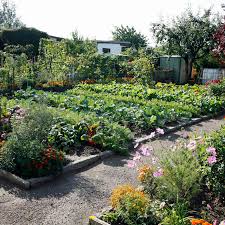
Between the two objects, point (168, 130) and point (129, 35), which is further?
point (129, 35)

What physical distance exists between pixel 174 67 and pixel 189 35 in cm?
241

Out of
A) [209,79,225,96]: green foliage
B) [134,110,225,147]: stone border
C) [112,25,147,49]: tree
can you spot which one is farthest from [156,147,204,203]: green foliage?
[112,25,147,49]: tree

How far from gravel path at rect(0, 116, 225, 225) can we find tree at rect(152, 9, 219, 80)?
58.4ft

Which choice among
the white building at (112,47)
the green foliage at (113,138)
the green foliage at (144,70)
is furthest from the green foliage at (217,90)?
the white building at (112,47)

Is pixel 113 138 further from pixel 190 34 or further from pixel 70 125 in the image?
pixel 190 34

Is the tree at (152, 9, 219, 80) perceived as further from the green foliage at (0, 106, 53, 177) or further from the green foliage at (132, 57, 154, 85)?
the green foliage at (0, 106, 53, 177)

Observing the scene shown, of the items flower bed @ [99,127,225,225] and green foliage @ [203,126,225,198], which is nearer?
flower bed @ [99,127,225,225]

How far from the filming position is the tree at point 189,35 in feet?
70.2

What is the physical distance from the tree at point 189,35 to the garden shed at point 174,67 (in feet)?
0.98

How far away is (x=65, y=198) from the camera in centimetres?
445

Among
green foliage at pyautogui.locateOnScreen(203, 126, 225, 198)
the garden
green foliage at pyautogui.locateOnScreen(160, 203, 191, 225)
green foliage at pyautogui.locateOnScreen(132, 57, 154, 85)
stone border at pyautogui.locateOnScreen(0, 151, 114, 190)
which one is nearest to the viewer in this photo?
green foliage at pyautogui.locateOnScreen(160, 203, 191, 225)

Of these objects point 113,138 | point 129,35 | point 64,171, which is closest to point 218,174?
point 64,171

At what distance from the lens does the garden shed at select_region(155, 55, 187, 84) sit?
2197 cm

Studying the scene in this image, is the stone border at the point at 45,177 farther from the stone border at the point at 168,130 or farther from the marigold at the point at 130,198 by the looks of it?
the marigold at the point at 130,198
